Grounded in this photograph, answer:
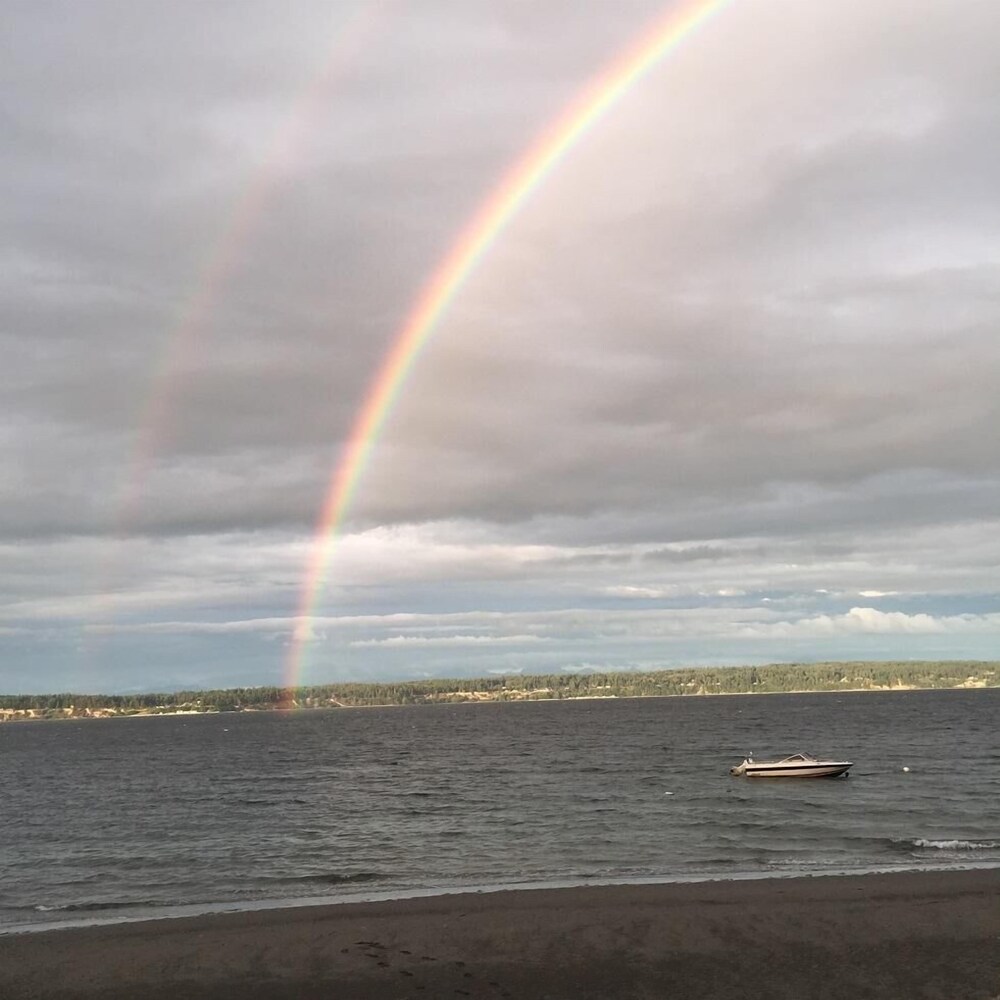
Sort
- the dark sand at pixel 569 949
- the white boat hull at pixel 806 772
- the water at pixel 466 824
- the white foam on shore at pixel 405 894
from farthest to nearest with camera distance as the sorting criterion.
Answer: the white boat hull at pixel 806 772
the water at pixel 466 824
the white foam on shore at pixel 405 894
the dark sand at pixel 569 949

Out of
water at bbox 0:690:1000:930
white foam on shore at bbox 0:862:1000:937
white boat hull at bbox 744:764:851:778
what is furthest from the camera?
white boat hull at bbox 744:764:851:778

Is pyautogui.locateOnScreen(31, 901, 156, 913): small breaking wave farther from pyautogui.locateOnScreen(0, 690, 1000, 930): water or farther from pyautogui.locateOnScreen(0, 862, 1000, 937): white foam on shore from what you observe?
pyautogui.locateOnScreen(0, 862, 1000, 937): white foam on shore

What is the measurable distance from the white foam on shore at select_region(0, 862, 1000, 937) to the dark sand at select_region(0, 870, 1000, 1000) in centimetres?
211

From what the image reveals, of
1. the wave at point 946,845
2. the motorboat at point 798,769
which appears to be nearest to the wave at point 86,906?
the wave at point 946,845

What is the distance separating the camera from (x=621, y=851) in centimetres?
4034

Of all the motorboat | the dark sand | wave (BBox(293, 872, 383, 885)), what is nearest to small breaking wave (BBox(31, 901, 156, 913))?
the dark sand

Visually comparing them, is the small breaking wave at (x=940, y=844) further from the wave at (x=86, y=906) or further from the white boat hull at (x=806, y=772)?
the white boat hull at (x=806, y=772)

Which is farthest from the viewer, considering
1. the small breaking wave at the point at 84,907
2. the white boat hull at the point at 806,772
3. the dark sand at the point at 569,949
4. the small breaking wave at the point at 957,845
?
the white boat hull at the point at 806,772

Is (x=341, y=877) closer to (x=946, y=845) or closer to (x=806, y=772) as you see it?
(x=946, y=845)

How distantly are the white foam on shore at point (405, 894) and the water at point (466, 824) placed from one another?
0.37m

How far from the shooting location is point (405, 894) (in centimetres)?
3275

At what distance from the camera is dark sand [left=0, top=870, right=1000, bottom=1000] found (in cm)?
2025

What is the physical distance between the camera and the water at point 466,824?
3619 centimetres

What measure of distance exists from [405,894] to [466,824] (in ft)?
60.1
